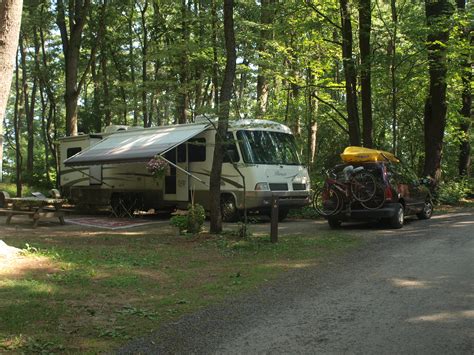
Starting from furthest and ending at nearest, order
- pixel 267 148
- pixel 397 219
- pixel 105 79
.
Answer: pixel 105 79, pixel 267 148, pixel 397 219

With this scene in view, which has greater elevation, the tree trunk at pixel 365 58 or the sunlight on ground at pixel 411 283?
the tree trunk at pixel 365 58

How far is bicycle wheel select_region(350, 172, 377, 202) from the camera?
11.5 meters

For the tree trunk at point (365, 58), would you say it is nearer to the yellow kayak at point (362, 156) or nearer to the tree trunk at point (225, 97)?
the yellow kayak at point (362, 156)

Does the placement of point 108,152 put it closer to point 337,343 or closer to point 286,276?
point 286,276

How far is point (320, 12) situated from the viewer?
16875 millimetres

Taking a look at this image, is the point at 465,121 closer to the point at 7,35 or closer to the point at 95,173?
the point at 95,173

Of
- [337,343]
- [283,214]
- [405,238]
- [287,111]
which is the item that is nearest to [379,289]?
[337,343]

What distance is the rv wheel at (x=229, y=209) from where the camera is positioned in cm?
1436

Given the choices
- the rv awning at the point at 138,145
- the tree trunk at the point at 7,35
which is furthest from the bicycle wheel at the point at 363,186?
the tree trunk at the point at 7,35

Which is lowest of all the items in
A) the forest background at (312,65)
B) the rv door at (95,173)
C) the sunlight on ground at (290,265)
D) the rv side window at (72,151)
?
the sunlight on ground at (290,265)

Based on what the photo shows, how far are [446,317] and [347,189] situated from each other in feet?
22.8

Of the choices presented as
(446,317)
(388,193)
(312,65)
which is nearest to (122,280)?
(446,317)

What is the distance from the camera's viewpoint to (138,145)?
14062mm

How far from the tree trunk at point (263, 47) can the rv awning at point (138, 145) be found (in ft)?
12.7
